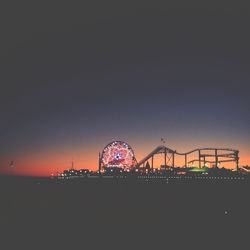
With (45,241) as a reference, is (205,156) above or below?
above

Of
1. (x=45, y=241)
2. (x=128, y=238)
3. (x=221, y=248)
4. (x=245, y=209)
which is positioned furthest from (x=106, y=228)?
(x=245, y=209)

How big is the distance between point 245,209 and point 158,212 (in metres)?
10.5

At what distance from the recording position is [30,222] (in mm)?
31219

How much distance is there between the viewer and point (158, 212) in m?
36.2

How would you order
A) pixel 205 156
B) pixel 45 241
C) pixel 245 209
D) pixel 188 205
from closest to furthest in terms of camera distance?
pixel 45 241 → pixel 245 209 → pixel 188 205 → pixel 205 156

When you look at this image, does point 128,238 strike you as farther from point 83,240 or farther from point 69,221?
point 69,221

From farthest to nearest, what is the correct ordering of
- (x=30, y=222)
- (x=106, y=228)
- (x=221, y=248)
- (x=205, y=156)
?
(x=205, y=156)
(x=30, y=222)
(x=106, y=228)
(x=221, y=248)

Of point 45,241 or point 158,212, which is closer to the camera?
point 45,241

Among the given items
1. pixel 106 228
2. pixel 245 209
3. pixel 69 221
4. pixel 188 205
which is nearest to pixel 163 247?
pixel 106 228

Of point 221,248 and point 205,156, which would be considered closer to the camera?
point 221,248

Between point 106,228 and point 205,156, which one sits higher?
point 205,156

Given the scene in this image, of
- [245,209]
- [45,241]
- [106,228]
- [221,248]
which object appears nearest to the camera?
[221,248]

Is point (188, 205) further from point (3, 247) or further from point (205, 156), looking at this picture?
point (205, 156)

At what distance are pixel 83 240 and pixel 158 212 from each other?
15830 millimetres
